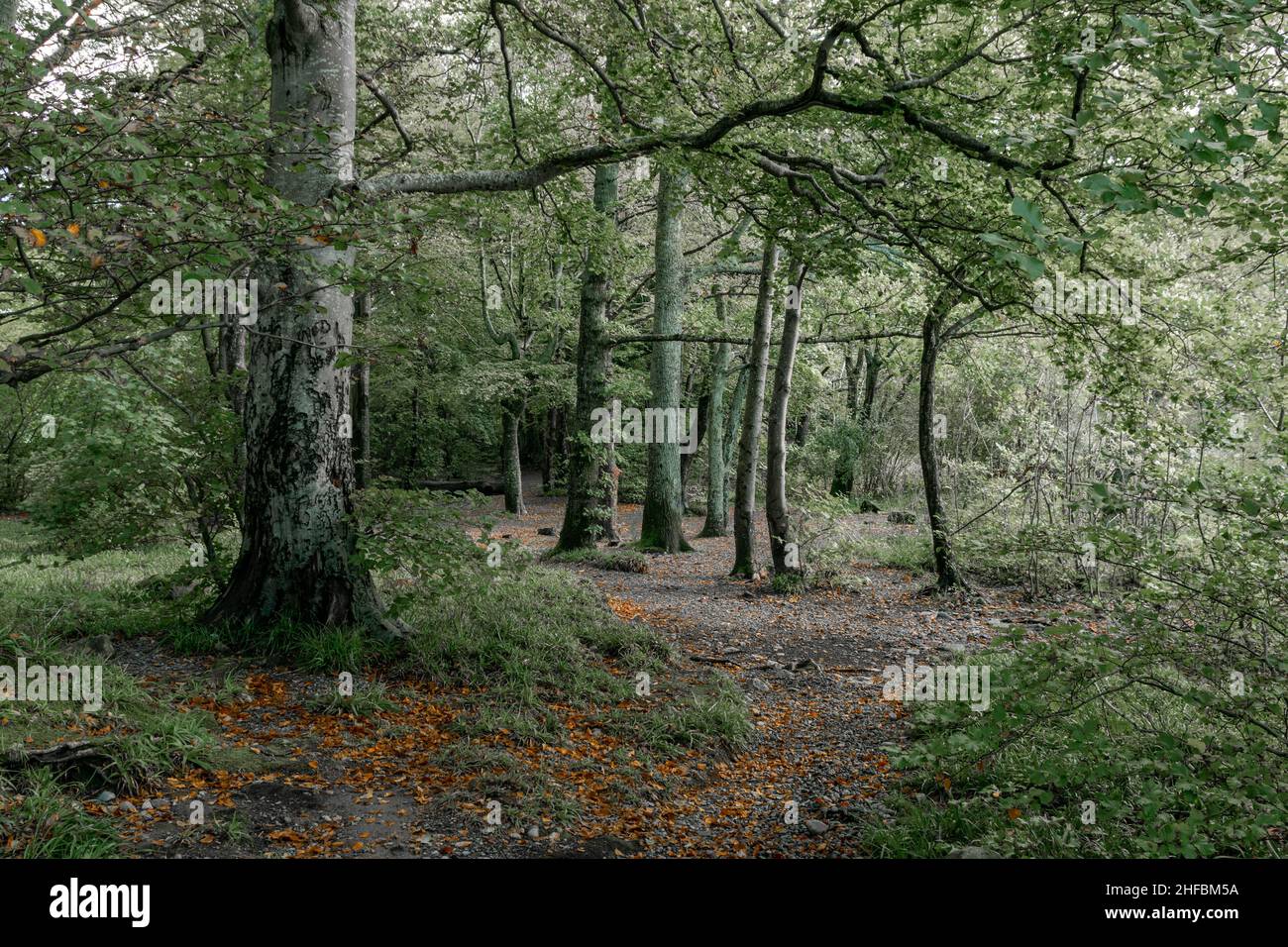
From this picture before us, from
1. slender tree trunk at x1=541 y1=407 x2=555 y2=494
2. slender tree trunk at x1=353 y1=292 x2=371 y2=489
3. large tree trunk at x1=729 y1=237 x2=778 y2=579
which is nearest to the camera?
large tree trunk at x1=729 y1=237 x2=778 y2=579

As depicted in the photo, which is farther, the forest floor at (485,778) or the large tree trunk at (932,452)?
the large tree trunk at (932,452)

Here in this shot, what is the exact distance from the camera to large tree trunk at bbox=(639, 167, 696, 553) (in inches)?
549

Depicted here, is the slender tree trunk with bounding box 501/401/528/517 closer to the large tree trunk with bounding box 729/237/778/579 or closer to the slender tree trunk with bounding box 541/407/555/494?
the slender tree trunk with bounding box 541/407/555/494

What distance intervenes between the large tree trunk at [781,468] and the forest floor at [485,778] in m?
3.74

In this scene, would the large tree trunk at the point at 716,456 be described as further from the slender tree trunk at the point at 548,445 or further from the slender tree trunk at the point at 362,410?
the slender tree trunk at the point at 548,445

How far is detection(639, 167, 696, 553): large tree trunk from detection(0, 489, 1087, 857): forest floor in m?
6.48

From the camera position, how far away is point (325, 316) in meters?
6.04

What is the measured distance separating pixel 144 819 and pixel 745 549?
31.3ft

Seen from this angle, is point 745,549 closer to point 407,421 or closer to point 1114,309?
point 1114,309

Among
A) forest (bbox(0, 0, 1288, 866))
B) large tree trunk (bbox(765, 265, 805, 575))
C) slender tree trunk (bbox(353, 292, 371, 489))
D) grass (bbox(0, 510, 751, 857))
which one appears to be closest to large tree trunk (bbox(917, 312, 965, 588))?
forest (bbox(0, 0, 1288, 866))

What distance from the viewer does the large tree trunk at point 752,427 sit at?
11.9 meters

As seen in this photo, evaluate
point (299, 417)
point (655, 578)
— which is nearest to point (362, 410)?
point (655, 578)

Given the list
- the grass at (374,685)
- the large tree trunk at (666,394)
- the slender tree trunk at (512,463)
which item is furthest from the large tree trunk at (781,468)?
the slender tree trunk at (512,463)
